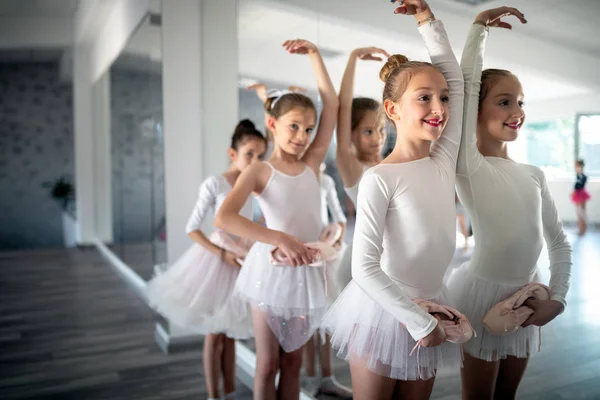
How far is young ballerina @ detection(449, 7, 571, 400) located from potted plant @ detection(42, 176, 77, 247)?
888cm

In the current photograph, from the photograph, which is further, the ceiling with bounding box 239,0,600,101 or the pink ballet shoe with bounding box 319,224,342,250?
the pink ballet shoe with bounding box 319,224,342,250

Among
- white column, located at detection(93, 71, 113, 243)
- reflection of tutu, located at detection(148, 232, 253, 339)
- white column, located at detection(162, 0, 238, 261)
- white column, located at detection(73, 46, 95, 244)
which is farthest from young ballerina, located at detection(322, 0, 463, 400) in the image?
white column, located at detection(73, 46, 95, 244)

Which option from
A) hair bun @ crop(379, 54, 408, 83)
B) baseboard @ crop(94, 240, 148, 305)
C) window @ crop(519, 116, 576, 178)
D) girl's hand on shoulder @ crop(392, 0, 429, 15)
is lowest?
baseboard @ crop(94, 240, 148, 305)

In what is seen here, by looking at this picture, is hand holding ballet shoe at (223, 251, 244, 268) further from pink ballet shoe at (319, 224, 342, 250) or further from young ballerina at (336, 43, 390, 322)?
young ballerina at (336, 43, 390, 322)

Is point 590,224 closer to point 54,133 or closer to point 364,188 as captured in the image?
point 364,188

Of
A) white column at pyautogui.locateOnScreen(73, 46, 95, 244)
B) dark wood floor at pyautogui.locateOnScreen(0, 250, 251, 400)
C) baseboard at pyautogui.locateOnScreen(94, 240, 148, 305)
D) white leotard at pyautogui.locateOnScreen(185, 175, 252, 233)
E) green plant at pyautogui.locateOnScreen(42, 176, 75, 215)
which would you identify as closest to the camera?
white leotard at pyautogui.locateOnScreen(185, 175, 252, 233)

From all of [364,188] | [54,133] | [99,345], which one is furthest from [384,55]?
[54,133]

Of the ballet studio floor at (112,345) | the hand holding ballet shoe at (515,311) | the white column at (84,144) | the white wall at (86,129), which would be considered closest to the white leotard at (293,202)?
the ballet studio floor at (112,345)

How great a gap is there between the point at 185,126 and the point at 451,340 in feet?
8.34

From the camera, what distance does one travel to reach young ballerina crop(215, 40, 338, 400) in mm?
1847

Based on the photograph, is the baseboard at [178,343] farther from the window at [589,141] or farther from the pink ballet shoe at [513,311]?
the window at [589,141]

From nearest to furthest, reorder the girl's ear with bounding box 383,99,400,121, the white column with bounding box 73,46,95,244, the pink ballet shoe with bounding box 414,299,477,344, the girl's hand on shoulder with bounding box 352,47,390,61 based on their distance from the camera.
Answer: the pink ballet shoe with bounding box 414,299,477,344, the girl's ear with bounding box 383,99,400,121, the girl's hand on shoulder with bounding box 352,47,390,61, the white column with bounding box 73,46,95,244

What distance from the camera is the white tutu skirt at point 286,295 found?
185 centimetres

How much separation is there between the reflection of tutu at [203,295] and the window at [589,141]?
1634 millimetres
